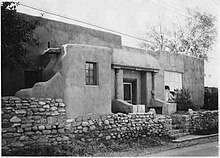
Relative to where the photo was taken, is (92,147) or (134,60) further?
(134,60)

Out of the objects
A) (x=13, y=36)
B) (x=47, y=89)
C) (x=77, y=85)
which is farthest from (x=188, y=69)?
(x=13, y=36)

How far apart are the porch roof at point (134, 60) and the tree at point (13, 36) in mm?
2633

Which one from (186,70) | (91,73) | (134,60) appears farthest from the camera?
(186,70)

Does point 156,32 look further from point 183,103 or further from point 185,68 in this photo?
point 183,103

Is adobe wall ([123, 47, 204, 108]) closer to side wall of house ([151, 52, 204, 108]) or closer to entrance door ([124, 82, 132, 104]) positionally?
side wall of house ([151, 52, 204, 108])

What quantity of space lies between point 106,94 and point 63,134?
57.5 inches

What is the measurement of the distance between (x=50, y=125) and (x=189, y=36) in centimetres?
781

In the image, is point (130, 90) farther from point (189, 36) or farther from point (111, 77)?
point (189, 36)

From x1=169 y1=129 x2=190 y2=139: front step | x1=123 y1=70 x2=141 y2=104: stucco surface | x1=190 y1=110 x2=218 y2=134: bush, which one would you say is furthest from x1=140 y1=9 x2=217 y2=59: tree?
x1=169 y1=129 x2=190 y2=139: front step

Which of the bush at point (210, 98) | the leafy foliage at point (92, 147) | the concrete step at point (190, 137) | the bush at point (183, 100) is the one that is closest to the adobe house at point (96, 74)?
the bush at point (210, 98)

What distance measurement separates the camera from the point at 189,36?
12500mm

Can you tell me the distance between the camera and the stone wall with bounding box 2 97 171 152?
5879 millimetres

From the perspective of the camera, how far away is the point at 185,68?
448 inches

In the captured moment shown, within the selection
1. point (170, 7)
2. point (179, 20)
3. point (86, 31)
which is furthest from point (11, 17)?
point (179, 20)
